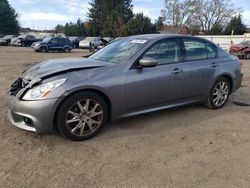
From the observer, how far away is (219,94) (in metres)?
6.17

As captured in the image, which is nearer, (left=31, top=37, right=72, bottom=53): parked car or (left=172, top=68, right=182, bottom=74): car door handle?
(left=172, top=68, right=182, bottom=74): car door handle

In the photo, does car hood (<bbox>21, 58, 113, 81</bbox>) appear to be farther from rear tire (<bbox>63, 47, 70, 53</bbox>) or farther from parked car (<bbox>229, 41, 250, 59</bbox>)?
rear tire (<bbox>63, 47, 70, 53</bbox>)

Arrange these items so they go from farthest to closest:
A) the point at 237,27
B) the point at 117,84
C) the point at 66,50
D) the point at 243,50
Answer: the point at 237,27 < the point at 66,50 < the point at 243,50 < the point at 117,84

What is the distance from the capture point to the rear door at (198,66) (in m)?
5.48

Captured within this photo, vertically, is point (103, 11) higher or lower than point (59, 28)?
higher

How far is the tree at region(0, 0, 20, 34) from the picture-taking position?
184 feet

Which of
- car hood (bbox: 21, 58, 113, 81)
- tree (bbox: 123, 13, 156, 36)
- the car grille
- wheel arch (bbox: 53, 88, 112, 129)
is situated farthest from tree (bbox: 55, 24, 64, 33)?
wheel arch (bbox: 53, 88, 112, 129)

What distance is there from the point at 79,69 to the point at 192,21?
70.4 meters

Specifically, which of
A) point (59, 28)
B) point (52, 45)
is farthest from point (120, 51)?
point (59, 28)

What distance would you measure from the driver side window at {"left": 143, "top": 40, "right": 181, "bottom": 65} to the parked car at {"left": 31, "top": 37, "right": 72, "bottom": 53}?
73.8 ft

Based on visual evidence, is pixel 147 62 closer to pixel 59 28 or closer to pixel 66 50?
pixel 66 50

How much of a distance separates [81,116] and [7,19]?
192 ft

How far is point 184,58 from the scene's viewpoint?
5.48 meters

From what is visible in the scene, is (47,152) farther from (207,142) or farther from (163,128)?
(207,142)
